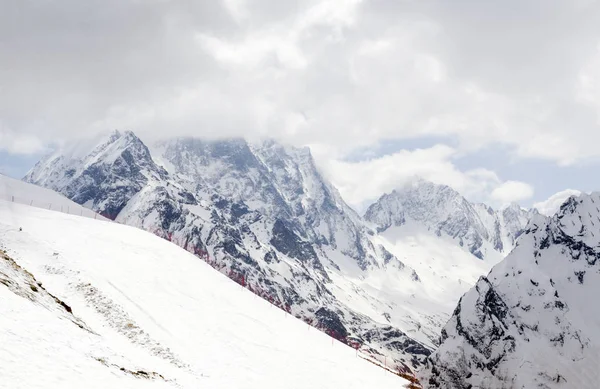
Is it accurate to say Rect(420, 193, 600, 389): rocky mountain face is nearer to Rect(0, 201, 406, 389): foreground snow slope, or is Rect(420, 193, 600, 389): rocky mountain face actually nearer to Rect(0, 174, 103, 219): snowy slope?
Rect(0, 201, 406, 389): foreground snow slope

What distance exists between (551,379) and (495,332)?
2569 centimetres

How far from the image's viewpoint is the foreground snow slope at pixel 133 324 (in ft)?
68.9

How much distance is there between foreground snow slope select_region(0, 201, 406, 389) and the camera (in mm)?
21016

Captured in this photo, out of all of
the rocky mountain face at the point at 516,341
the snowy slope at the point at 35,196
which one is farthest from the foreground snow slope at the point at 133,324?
the rocky mountain face at the point at 516,341

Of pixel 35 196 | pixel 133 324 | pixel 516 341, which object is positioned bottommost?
pixel 133 324

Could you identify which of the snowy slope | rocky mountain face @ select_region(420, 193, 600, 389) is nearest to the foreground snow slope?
the snowy slope

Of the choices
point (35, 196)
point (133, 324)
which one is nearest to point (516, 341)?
point (133, 324)

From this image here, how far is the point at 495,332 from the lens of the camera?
17388 centimetres

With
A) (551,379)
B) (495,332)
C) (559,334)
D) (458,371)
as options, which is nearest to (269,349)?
(458,371)

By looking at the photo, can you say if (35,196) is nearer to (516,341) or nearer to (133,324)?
(133,324)

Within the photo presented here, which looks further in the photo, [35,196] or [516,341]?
[516,341]

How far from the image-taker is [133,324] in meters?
32.5

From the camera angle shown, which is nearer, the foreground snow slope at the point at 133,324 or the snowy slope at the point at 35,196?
the foreground snow slope at the point at 133,324

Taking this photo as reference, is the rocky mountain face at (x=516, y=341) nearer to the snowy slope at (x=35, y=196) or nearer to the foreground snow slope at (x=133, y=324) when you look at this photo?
the foreground snow slope at (x=133, y=324)
